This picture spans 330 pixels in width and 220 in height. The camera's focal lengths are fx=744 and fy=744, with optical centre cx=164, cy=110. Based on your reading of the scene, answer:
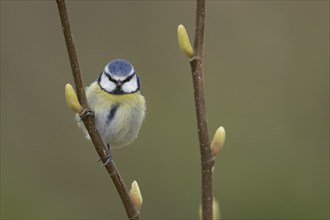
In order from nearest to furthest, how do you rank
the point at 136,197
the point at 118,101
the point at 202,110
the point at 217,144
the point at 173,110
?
the point at 202,110 → the point at 217,144 → the point at 136,197 → the point at 118,101 → the point at 173,110

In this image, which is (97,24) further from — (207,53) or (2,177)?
(2,177)

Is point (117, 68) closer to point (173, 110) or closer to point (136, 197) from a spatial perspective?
point (136, 197)

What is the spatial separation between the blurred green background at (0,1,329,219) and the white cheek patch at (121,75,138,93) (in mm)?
2282

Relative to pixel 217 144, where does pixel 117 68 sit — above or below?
below

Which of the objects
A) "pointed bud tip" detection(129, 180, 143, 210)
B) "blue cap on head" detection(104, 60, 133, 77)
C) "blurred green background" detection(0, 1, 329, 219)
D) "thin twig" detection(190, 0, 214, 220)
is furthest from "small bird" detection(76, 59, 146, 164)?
"blurred green background" detection(0, 1, 329, 219)

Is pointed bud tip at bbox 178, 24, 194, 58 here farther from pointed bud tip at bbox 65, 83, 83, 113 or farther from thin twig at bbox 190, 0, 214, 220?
Answer: pointed bud tip at bbox 65, 83, 83, 113

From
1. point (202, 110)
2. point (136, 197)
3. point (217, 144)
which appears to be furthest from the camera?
point (136, 197)

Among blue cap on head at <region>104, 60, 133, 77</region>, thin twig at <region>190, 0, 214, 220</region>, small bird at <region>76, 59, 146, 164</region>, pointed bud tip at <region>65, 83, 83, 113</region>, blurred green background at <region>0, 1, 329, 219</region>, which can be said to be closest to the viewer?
thin twig at <region>190, 0, 214, 220</region>

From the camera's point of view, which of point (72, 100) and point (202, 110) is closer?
point (202, 110)

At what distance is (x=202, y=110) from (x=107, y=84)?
1512 mm

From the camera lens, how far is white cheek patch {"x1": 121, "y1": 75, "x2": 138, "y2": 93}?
2.99m

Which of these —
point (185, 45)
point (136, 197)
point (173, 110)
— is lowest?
point (173, 110)

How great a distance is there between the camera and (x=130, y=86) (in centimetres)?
303

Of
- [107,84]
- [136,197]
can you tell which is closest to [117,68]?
[107,84]
